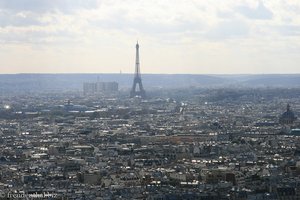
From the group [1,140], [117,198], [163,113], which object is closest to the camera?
[117,198]

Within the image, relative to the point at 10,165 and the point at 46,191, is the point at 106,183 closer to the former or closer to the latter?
the point at 46,191

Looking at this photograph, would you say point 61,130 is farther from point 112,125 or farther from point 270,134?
point 270,134

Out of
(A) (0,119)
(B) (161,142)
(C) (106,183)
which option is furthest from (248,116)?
(C) (106,183)

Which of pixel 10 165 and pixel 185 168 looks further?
pixel 10 165

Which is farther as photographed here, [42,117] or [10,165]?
[42,117]

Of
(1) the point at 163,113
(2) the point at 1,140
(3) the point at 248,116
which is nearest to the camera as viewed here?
(2) the point at 1,140

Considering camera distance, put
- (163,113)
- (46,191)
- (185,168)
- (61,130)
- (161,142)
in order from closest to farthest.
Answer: (46,191) < (185,168) < (161,142) < (61,130) < (163,113)

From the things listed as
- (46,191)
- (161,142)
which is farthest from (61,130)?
(46,191)

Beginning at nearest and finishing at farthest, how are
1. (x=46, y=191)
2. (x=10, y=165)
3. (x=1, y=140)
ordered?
(x=46, y=191)
(x=10, y=165)
(x=1, y=140)

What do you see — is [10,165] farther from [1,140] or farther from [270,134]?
[270,134]
